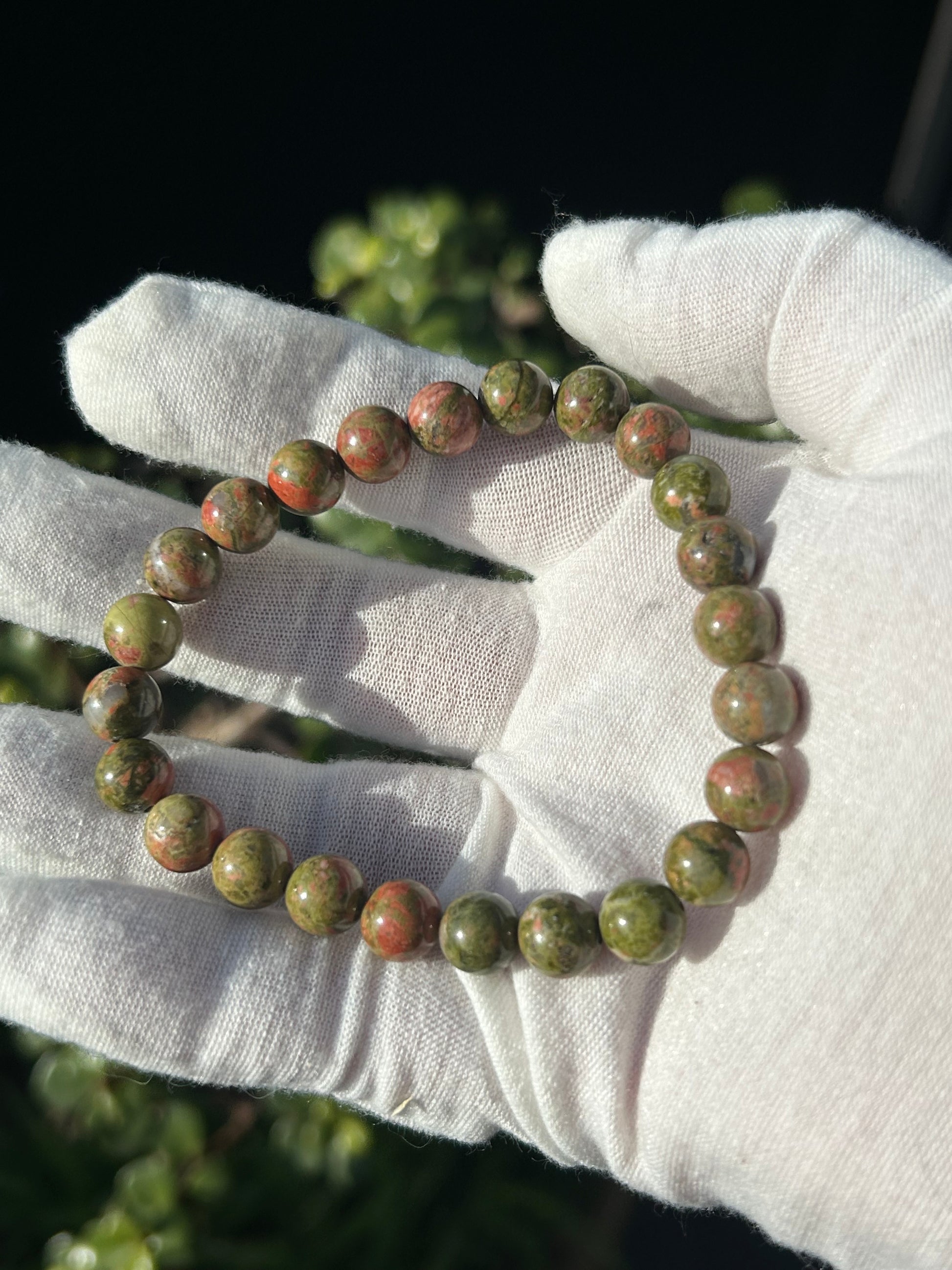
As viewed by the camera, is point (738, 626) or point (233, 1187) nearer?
point (738, 626)

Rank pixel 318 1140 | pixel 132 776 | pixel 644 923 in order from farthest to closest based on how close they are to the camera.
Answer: pixel 318 1140 → pixel 132 776 → pixel 644 923

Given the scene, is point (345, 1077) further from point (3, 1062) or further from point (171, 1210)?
point (3, 1062)

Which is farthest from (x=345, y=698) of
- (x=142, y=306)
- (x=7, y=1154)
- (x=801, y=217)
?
(x=7, y=1154)

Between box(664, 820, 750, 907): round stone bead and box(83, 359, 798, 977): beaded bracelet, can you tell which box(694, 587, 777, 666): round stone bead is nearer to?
box(83, 359, 798, 977): beaded bracelet

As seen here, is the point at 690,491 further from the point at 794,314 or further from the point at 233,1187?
the point at 233,1187

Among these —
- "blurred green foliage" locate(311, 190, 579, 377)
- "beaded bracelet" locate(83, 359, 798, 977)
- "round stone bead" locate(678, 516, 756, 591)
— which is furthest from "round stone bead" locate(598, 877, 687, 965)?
"blurred green foliage" locate(311, 190, 579, 377)

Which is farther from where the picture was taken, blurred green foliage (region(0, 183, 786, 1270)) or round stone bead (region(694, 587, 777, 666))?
blurred green foliage (region(0, 183, 786, 1270))

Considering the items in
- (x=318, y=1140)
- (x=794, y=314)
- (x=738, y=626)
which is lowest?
(x=318, y=1140)

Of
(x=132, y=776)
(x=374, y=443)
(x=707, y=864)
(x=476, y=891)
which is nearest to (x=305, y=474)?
(x=374, y=443)
